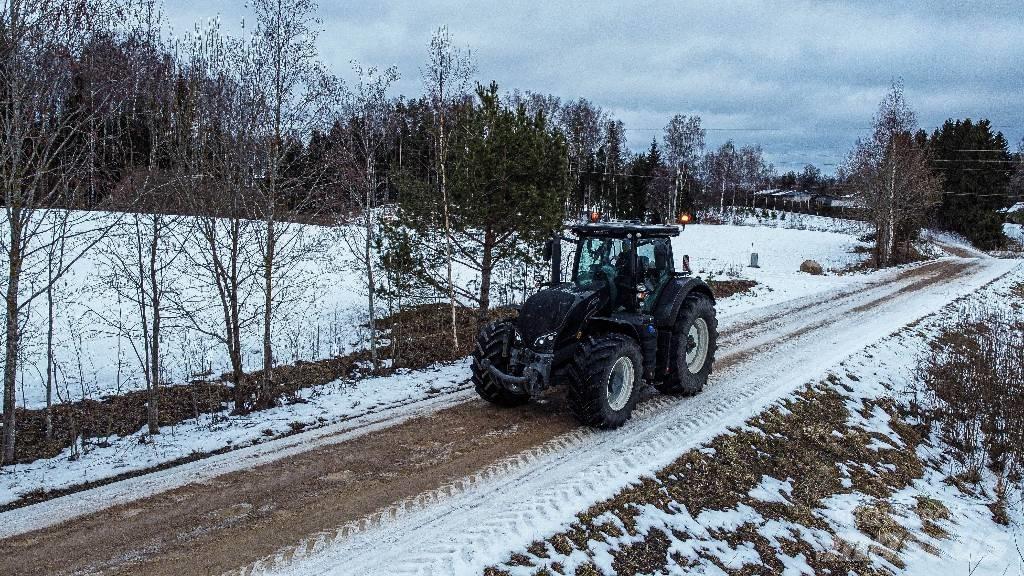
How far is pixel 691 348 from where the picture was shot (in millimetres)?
9195

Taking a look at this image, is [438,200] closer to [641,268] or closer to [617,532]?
[641,268]

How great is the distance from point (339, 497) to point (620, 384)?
3556 millimetres

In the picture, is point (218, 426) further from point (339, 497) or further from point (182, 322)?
point (182, 322)

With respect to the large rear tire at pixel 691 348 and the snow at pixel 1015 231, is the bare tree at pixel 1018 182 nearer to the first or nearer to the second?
the snow at pixel 1015 231

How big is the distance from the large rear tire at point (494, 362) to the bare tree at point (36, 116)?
171 inches

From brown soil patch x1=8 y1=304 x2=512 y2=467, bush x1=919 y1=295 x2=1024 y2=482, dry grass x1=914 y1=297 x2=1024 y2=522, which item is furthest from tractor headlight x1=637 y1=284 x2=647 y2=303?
bush x1=919 y1=295 x2=1024 y2=482

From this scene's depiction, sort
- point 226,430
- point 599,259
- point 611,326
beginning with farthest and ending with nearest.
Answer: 1. point 599,259
2. point 611,326
3. point 226,430

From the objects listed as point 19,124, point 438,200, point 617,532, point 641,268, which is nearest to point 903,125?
point 438,200

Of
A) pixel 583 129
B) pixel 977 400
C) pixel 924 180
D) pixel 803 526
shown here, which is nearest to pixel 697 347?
pixel 803 526

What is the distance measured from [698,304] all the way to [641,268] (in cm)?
123

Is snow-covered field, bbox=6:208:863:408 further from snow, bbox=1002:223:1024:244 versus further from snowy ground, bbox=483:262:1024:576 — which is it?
snow, bbox=1002:223:1024:244

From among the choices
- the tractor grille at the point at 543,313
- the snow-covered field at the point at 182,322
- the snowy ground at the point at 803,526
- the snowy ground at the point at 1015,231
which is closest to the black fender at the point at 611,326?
the tractor grille at the point at 543,313

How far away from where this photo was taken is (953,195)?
152 feet

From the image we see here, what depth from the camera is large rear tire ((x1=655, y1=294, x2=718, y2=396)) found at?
8422mm
